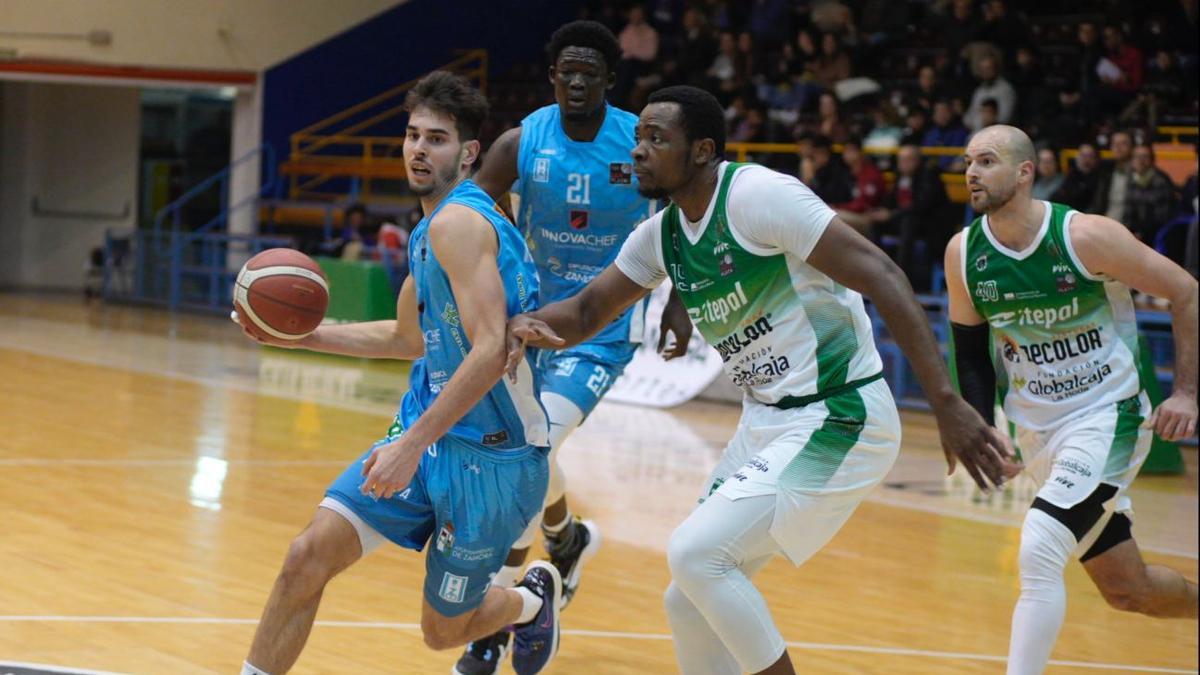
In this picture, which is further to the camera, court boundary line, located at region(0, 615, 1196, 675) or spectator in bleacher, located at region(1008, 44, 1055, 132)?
spectator in bleacher, located at region(1008, 44, 1055, 132)

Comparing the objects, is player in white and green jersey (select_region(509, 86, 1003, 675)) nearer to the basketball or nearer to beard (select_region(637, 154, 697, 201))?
beard (select_region(637, 154, 697, 201))

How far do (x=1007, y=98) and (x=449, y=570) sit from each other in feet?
43.3

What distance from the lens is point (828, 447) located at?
14.6 ft

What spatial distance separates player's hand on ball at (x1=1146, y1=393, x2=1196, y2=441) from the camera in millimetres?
5184

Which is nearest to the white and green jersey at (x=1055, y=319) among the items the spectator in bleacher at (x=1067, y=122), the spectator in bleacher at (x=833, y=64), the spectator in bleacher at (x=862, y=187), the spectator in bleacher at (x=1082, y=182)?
the spectator in bleacher at (x=1082, y=182)

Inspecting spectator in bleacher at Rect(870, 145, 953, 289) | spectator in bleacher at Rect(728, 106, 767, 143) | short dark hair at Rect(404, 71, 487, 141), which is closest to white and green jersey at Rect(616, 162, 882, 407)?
short dark hair at Rect(404, 71, 487, 141)

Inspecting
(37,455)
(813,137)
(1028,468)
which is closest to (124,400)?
(37,455)

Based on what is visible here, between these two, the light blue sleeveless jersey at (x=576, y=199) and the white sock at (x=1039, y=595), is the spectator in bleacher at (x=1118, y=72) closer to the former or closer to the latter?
the light blue sleeveless jersey at (x=576, y=199)

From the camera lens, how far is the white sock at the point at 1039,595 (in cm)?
507

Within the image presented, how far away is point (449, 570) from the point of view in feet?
15.3

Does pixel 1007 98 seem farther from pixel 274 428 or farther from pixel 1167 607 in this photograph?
pixel 1167 607

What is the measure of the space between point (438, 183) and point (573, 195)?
183 cm

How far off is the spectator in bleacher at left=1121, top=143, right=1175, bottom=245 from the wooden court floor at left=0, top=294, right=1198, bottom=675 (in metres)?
2.45

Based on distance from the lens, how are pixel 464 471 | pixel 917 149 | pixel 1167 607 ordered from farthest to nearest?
pixel 917 149 → pixel 1167 607 → pixel 464 471
